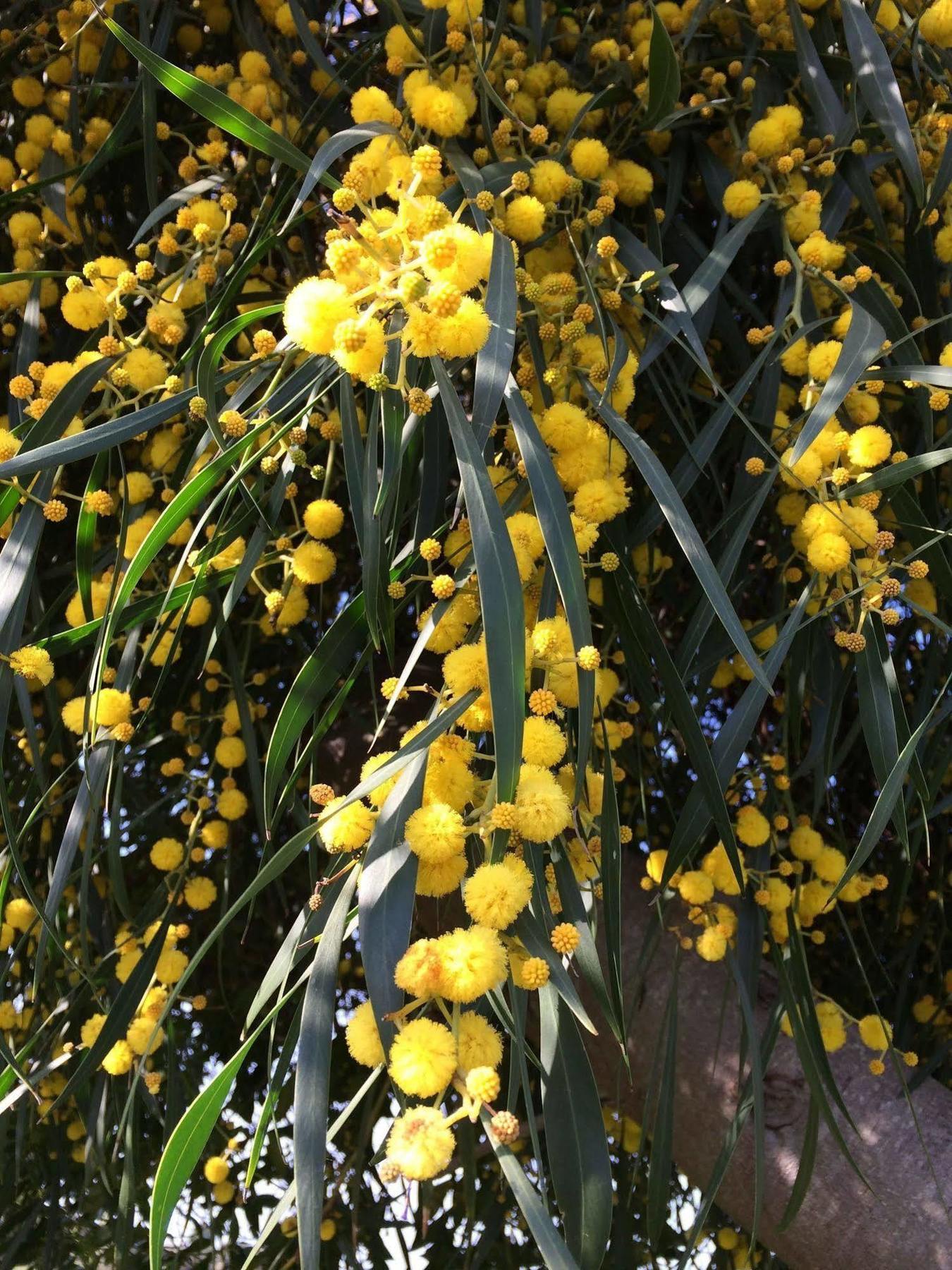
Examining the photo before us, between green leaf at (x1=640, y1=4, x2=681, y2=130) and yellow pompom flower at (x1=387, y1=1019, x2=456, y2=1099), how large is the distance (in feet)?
2.51

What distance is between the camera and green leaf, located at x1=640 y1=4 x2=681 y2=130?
2.84 ft

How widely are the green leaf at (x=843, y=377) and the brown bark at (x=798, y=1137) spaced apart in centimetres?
51

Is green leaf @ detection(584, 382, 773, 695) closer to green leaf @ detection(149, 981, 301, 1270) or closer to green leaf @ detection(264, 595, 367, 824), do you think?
green leaf @ detection(264, 595, 367, 824)

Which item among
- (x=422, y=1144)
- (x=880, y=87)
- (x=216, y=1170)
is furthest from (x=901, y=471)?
(x=216, y=1170)

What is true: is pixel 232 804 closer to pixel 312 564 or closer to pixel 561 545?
pixel 312 564

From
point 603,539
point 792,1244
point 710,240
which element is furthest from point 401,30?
point 792,1244

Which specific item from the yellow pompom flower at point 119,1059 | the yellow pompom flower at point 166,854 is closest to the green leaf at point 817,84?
the yellow pompom flower at point 166,854

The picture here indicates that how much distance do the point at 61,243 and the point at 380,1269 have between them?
4.60 feet

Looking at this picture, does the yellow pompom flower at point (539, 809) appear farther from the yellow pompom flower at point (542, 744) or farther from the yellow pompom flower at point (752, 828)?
the yellow pompom flower at point (752, 828)

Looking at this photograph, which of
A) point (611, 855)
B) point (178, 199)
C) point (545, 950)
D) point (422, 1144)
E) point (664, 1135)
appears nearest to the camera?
point (422, 1144)

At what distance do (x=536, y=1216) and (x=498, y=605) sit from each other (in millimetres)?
287

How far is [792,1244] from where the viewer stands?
3.74 feet

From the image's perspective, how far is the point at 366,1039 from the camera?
1.88 ft

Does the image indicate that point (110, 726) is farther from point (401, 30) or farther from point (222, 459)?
point (401, 30)
